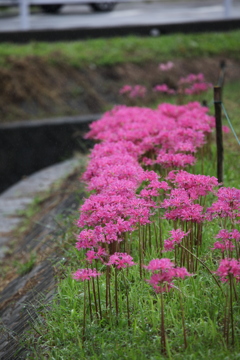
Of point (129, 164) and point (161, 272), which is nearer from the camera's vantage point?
point (161, 272)

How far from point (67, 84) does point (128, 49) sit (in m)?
1.67

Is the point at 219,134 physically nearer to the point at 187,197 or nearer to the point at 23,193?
the point at 187,197

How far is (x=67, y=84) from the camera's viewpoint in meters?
9.95

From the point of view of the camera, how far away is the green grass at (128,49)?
1032cm

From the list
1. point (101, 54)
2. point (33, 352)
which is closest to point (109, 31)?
point (101, 54)

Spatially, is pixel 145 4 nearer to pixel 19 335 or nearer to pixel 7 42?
pixel 7 42

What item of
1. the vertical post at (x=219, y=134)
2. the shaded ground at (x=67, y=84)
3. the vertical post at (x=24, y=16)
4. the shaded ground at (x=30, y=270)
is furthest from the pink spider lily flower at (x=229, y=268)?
the vertical post at (x=24, y=16)

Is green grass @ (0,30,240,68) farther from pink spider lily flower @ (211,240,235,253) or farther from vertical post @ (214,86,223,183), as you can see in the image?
pink spider lily flower @ (211,240,235,253)

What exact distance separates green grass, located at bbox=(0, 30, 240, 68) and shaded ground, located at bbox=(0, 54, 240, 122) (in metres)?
0.16

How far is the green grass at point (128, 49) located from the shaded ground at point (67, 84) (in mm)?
165

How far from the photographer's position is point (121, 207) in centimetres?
310

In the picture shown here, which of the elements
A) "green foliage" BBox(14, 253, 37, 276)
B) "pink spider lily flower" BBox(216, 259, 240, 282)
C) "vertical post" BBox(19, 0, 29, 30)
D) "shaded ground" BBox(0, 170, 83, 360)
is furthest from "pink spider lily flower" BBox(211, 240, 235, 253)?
"vertical post" BBox(19, 0, 29, 30)

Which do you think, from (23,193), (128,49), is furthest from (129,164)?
(128,49)

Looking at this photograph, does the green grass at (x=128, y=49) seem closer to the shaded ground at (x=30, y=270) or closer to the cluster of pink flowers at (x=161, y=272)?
the shaded ground at (x=30, y=270)
